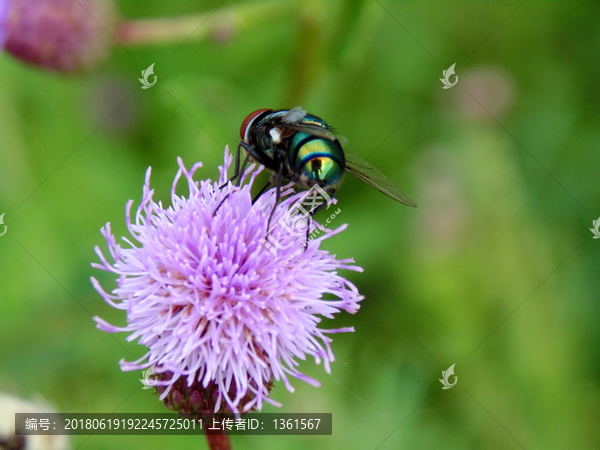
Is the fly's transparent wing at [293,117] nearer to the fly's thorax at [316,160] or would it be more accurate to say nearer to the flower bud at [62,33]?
the fly's thorax at [316,160]

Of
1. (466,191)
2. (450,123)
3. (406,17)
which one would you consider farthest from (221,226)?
(406,17)

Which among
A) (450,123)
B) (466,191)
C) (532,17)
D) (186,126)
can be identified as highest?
(532,17)

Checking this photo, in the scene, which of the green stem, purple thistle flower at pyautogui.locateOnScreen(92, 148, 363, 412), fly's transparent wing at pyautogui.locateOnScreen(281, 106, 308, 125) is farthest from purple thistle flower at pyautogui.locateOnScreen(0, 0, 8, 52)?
fly's transparent wing at pyautogui.locateOnScreen(281, 106, 308, 125)

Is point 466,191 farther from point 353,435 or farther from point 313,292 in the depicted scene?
point 313,292

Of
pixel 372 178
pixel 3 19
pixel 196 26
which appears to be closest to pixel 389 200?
pixel 372 178

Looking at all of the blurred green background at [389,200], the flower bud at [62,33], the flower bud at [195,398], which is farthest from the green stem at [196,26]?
the flower bud at [195,398]
